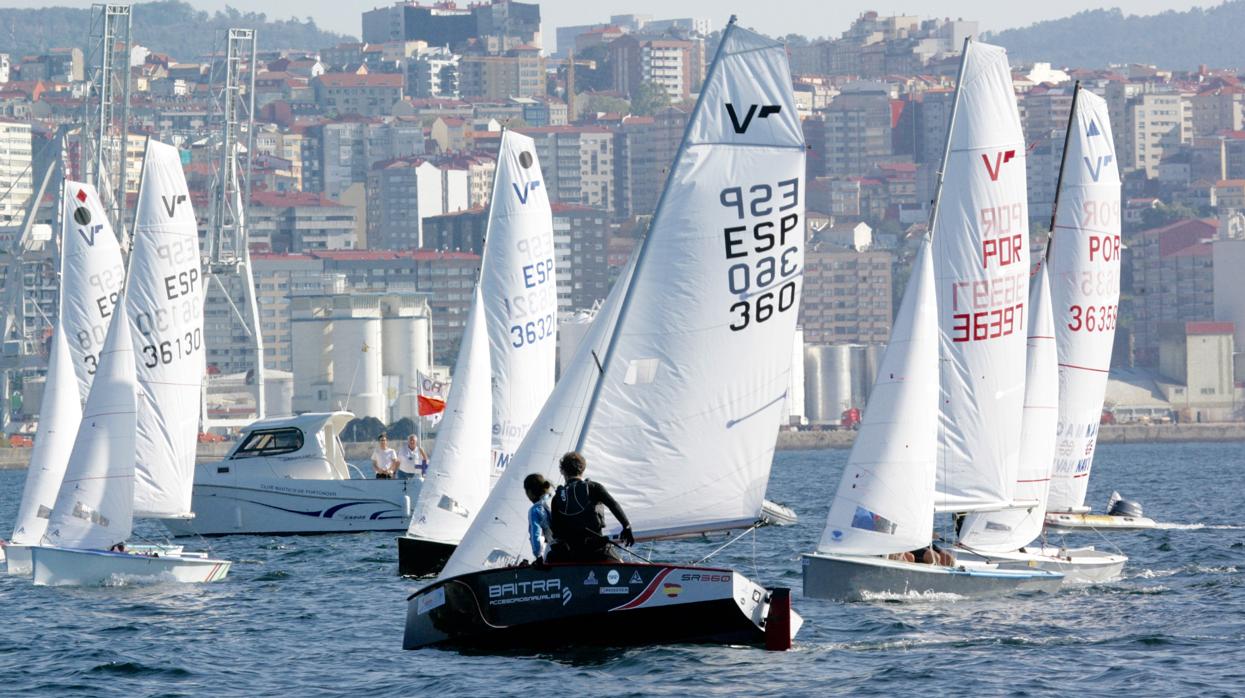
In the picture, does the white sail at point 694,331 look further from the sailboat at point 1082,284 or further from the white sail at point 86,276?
the white sail at point 86,276

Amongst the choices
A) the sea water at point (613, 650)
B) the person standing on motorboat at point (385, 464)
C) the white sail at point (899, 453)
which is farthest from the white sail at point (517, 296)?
the person standing on motorboat at point (385, 464)

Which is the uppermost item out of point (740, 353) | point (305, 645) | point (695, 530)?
point (740, 353)

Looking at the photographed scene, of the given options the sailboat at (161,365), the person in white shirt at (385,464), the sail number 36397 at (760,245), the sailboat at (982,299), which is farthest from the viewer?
the person in white shirt at (385,464)

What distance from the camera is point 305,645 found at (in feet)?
55.2

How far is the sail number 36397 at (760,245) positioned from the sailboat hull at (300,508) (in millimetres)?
14276

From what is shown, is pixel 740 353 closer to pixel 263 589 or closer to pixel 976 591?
pixel 976 591

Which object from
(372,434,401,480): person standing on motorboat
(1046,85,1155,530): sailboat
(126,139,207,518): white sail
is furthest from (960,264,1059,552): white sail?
(372,434,401,480): person standing on motorboat

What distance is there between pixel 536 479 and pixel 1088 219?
35.3 feet

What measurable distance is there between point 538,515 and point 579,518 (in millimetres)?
320

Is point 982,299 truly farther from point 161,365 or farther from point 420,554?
point 161,365

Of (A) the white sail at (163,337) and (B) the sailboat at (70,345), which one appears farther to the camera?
(B) the sailboat at (70,345)

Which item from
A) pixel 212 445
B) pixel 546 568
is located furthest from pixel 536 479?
pixel 212 445

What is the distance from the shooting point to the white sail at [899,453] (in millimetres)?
17953

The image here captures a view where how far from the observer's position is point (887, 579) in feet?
59.6
